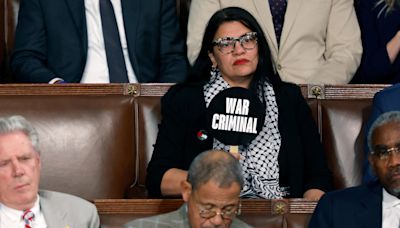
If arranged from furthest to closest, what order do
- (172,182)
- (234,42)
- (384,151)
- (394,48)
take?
(394,48) < (234,42) < (172,182) < (384,151)

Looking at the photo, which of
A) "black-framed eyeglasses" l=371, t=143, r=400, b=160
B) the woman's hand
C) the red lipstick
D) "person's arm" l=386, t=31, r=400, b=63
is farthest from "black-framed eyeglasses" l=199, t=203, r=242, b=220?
"person's arm" l=386, t=31, r=400, b=63

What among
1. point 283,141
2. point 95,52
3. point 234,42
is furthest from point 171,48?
point 283,141

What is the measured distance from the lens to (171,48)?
2.96 metres

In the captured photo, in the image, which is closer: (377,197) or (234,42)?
(377,197)

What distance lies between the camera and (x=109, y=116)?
2637 millimetres

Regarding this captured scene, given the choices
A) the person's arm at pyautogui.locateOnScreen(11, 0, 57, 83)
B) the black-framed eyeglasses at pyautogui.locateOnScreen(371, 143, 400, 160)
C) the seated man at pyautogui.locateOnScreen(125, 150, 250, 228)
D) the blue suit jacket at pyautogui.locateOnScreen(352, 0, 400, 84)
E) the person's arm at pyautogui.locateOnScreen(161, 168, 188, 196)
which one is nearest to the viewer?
the seated man at pyautogui.locateOnScreen(125, 150, 250, 228)

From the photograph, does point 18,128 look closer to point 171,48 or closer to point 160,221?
point 160,221

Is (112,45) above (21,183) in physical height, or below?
above

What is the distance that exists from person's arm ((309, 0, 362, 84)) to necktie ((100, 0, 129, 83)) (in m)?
0.55

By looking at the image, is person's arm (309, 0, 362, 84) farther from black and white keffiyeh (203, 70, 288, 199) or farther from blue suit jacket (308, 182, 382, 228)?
blue suit jacket (308, 182, 382, 228)

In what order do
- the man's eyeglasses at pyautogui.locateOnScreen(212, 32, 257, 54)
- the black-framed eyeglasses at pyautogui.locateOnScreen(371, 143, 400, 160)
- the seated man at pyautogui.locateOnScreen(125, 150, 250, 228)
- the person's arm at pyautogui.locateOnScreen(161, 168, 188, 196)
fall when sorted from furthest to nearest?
the man's eyeglasses at pyautogui.locateOnScreen(212, 32, 257, 54), the person's arm at pyautogui.locateOnScreen(161, 168, 188, 196), the black-framed eyeglasses at pyautogui.locateOnScreen(371, 143, 400, 160), the seated man at pyautogui.locateOnScreen(125, 150, 250, 228)

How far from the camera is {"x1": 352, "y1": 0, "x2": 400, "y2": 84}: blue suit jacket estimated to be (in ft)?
9.77

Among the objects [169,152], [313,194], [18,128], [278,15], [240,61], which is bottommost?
[313,194]

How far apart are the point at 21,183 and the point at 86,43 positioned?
896 mm
